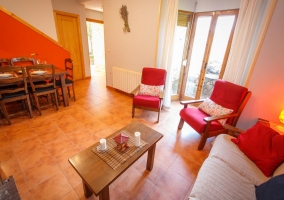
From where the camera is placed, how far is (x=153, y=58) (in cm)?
318

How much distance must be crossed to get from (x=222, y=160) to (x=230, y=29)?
255 centimetres

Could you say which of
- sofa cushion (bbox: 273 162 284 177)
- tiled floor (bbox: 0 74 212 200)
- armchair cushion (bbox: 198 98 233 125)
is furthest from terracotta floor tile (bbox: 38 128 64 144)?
sofa cushion (bbox: 273 162 284 177)

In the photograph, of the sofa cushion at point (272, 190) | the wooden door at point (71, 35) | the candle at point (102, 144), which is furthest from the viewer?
the wooden door at point (71, 35)

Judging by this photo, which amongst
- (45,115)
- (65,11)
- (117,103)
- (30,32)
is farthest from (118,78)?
(65,11)

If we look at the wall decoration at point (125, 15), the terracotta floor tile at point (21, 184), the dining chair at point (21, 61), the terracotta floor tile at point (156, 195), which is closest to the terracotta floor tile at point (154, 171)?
the terracotta floor tile at point (156, 195)

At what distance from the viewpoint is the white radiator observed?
11.6ft

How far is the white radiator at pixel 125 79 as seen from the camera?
3531 millimetres

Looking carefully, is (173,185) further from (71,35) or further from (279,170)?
(71,35)

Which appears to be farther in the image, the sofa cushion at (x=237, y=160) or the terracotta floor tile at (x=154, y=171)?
the terracotta floor tile at (x=154, y=171)

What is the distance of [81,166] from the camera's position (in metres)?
1.17

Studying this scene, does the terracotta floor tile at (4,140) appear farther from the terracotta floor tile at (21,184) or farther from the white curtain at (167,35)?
the white curtain at (167,35)

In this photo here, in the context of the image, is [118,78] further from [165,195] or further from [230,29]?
[165,195]

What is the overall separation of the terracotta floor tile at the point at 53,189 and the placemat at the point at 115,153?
0.57 meters

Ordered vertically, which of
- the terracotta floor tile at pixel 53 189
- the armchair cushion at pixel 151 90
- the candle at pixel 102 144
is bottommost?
the terracotta floor tile at pixel 53 189
